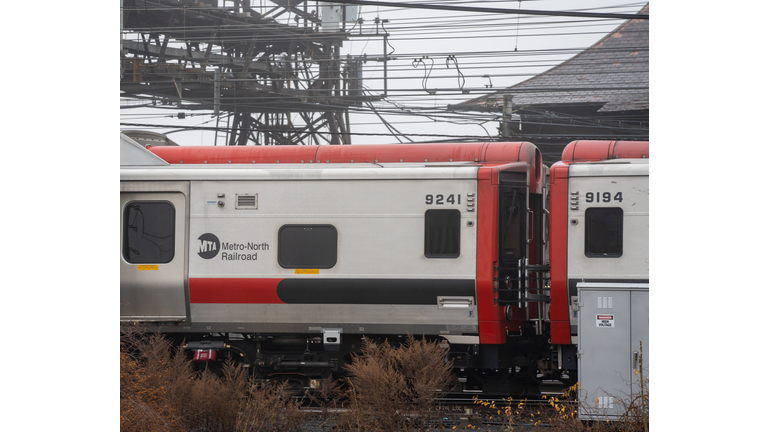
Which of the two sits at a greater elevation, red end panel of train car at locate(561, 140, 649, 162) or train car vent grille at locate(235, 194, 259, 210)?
red end panel of train car at locate(561, 140, 649, 162)

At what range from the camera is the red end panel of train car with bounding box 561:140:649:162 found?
29.0 ft

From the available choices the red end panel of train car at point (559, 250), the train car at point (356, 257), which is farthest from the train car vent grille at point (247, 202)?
the red end panel of train car at point (559, 250)

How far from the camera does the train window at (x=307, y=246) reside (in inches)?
320

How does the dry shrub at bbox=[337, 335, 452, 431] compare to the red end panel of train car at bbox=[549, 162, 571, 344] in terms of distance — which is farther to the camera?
the red end panel of train car at bbox=[549, 162, 571, 344]

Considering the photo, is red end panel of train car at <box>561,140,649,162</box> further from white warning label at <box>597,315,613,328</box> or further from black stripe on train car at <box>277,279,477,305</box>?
white warning label at <box>597,315,613,328</box>

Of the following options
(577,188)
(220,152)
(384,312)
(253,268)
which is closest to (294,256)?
(253,268)

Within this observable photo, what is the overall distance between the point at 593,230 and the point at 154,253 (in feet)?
18.4

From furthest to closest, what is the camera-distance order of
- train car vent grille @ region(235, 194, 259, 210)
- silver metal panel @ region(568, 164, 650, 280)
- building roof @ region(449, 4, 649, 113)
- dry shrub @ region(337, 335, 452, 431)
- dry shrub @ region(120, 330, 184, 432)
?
building roof @ region(449, 4, 649, 113)
train car vent grille @ region(235, 194, 259, 210)
silver metal panel @ region(568, 164, 650, 280)
dry shrub @ region(337, 335, 452, 431)
dry shrub @ region(120, 330, 184, 432)

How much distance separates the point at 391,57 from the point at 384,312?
12.3m

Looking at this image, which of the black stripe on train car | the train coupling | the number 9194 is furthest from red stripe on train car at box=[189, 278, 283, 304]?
the number 9194

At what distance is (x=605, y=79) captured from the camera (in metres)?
21.5

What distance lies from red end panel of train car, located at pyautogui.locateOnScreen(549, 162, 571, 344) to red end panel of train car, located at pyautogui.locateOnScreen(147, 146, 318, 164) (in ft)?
11.0

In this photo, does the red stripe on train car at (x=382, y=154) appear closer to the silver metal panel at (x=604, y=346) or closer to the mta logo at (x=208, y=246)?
the mta logo at (x=208, y=246)

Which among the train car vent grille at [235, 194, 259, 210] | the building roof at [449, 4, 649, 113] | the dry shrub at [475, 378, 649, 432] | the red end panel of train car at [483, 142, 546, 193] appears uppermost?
the building roof at [449, 4, 649, 113]
